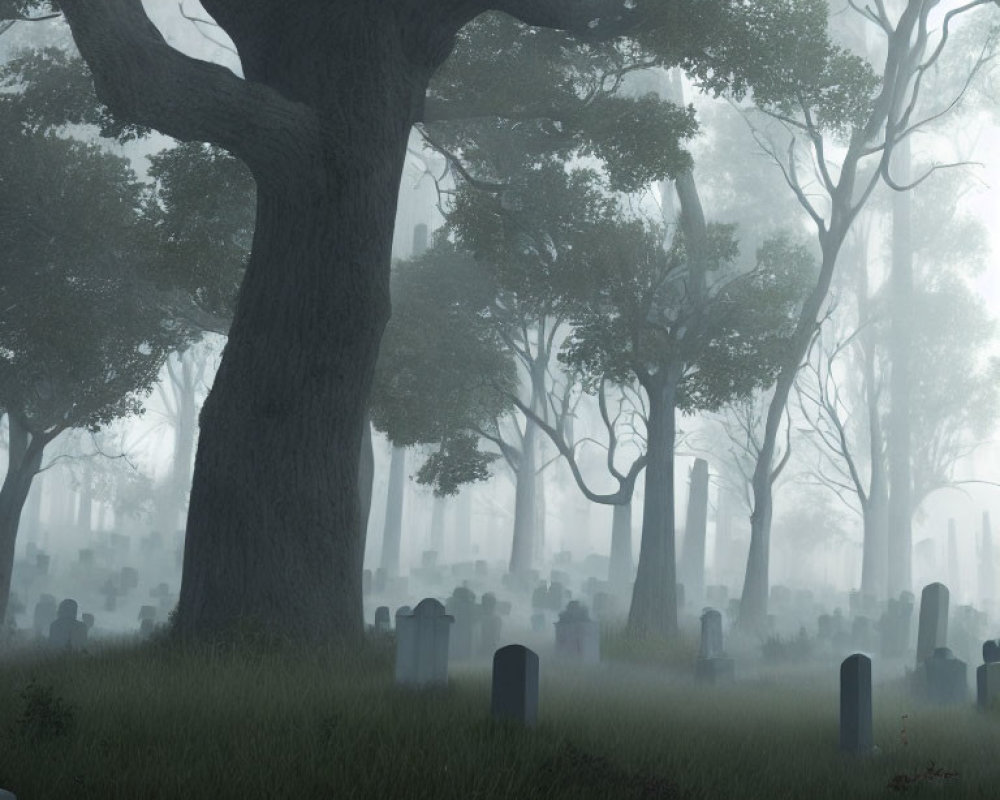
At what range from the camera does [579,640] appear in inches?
561

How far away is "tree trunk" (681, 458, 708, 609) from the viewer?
95.4 feet

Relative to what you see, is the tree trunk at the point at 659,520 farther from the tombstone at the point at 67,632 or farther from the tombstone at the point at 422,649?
the tombstone at the point at 422,649

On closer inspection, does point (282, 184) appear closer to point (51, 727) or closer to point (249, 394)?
point (249, 394)

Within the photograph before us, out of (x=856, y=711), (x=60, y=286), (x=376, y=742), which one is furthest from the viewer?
(x=60, y=286)

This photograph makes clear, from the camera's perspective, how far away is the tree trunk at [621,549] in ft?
87.6

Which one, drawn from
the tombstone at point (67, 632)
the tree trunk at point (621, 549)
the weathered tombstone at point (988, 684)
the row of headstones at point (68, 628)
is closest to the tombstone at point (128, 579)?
the row of headstones at point (68, 628)

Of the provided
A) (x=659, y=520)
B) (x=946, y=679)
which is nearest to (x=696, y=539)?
(x=659, y=520)

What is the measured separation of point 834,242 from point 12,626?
15235mm

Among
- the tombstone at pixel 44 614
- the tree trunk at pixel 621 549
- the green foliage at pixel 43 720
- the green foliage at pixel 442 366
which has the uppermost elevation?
the green foliage at pixel 442 366

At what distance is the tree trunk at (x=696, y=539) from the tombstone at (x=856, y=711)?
20958 mm

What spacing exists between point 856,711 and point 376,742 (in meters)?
3.70

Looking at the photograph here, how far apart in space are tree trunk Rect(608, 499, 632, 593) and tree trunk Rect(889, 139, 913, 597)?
780 centimetres

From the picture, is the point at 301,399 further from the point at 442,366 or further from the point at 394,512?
the point at 394,512

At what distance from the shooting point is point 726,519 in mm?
47062
